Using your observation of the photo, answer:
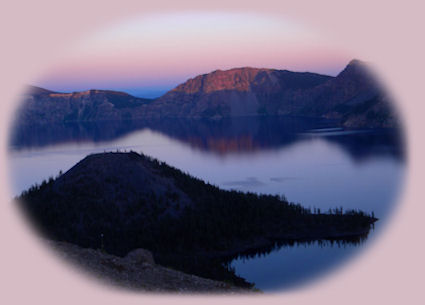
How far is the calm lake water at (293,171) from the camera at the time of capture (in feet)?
120

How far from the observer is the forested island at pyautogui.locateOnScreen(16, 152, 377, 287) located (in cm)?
3625

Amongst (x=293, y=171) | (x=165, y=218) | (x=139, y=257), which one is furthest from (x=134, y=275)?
(x=293, y=171)

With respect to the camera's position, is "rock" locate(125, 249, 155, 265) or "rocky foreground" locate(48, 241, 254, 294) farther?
"rock" locate(125, 249, 155, 265)

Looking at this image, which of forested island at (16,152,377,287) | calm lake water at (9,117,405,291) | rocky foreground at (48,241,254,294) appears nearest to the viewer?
rocky foreground at (48,241,254,294)

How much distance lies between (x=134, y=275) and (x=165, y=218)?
20991 mm

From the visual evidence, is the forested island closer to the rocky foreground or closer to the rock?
the rock

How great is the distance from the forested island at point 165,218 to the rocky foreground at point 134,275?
13459 millimetres

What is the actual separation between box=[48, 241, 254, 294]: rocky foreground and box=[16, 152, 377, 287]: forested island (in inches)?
530

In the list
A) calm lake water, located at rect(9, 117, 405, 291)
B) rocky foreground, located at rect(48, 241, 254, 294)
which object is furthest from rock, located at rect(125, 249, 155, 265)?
calm lake water, located at rect(9, 117, 405, 291)

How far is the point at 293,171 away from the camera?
81.3 metres

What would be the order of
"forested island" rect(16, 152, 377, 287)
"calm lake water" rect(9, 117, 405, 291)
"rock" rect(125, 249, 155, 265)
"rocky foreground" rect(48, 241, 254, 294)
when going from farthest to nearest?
"calm lake water" rect(9, 117, 405, 291) → "forested island" rect(16, 152, 377, 287) → "rock" rect(125, 249, 155, 265) → "rocky foreground" rect(48, 241, 254, 294)

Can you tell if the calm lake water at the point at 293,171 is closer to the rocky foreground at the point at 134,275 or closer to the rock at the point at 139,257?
the rock at the point at 139,257

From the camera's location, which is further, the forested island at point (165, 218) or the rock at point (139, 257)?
the forested island at point (165, 218)

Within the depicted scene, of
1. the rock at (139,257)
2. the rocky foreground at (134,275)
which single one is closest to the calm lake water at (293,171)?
the rock at (139,257)
